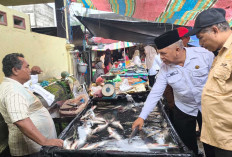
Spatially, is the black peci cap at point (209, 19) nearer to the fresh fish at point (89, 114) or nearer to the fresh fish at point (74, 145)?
the fresh fish at point (74, 145)

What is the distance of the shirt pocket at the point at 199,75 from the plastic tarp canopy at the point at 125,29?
19.9 ft

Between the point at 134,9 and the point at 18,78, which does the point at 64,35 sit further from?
the point at 18,78

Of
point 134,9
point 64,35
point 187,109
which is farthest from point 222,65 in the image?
point 64,35

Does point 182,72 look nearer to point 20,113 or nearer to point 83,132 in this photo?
point 83,132

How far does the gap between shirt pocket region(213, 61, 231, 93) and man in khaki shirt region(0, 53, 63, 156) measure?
5.32 feet

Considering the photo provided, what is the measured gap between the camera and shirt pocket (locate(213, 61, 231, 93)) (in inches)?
55.5

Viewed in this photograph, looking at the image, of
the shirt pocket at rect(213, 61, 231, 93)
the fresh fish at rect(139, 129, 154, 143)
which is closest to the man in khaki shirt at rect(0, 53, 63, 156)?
the fresh fish at rect(139, 129, 154, 143)

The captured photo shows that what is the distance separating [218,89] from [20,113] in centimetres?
213

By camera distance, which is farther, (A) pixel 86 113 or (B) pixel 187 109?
(A) pixel 86 113

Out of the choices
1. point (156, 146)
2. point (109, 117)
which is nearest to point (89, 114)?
point (109, 117)

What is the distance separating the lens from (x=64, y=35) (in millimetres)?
7121

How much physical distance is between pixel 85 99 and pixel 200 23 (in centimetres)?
263

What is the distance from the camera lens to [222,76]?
4.71ft

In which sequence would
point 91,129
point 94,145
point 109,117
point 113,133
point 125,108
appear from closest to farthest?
point 94,145 → point 113,133 → point 91,129 → point 109,117 → point 125,108
